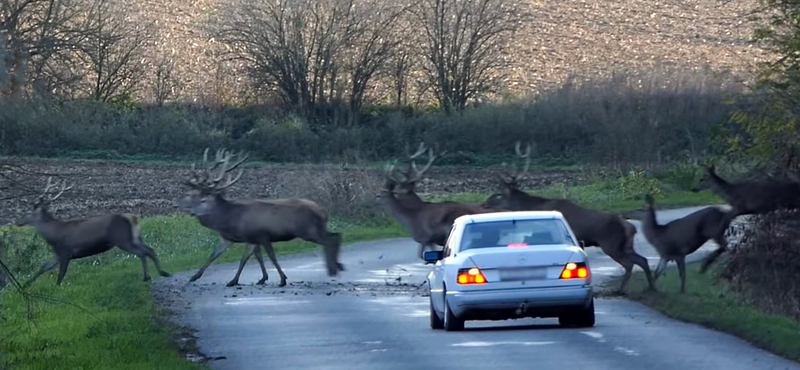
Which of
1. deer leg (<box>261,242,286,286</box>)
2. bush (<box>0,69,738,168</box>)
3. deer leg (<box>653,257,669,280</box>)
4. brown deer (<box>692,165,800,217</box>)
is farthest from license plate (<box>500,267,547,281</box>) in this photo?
bush (<box>0,69,738,168</box>)

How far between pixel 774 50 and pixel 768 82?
0.59 m

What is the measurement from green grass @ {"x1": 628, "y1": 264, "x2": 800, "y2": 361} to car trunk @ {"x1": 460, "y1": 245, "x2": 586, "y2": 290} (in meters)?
2.25

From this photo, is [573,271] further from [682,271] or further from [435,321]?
[682,271]

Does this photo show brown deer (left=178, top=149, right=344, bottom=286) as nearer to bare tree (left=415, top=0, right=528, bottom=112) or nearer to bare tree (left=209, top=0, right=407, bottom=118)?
bare tree (left=209, top=0, right=407, bottom=118)

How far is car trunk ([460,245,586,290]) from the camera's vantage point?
15195 millimetres

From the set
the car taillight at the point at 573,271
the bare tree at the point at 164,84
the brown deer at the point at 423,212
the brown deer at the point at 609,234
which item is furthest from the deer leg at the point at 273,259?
the bare tree at the point at 164,84

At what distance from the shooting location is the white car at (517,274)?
49.9ft

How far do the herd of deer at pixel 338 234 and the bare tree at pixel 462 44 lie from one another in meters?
37.9

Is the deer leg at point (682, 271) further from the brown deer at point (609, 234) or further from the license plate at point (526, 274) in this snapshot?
the license plate at point (526, 274)

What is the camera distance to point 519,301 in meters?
15.2

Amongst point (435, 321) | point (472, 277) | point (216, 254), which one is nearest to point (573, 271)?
point (472, 277)

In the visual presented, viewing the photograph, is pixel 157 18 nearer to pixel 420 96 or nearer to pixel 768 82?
pixel 420 96

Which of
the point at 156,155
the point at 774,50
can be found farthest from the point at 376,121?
the point at 774,50

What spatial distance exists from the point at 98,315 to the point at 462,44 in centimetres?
4918
